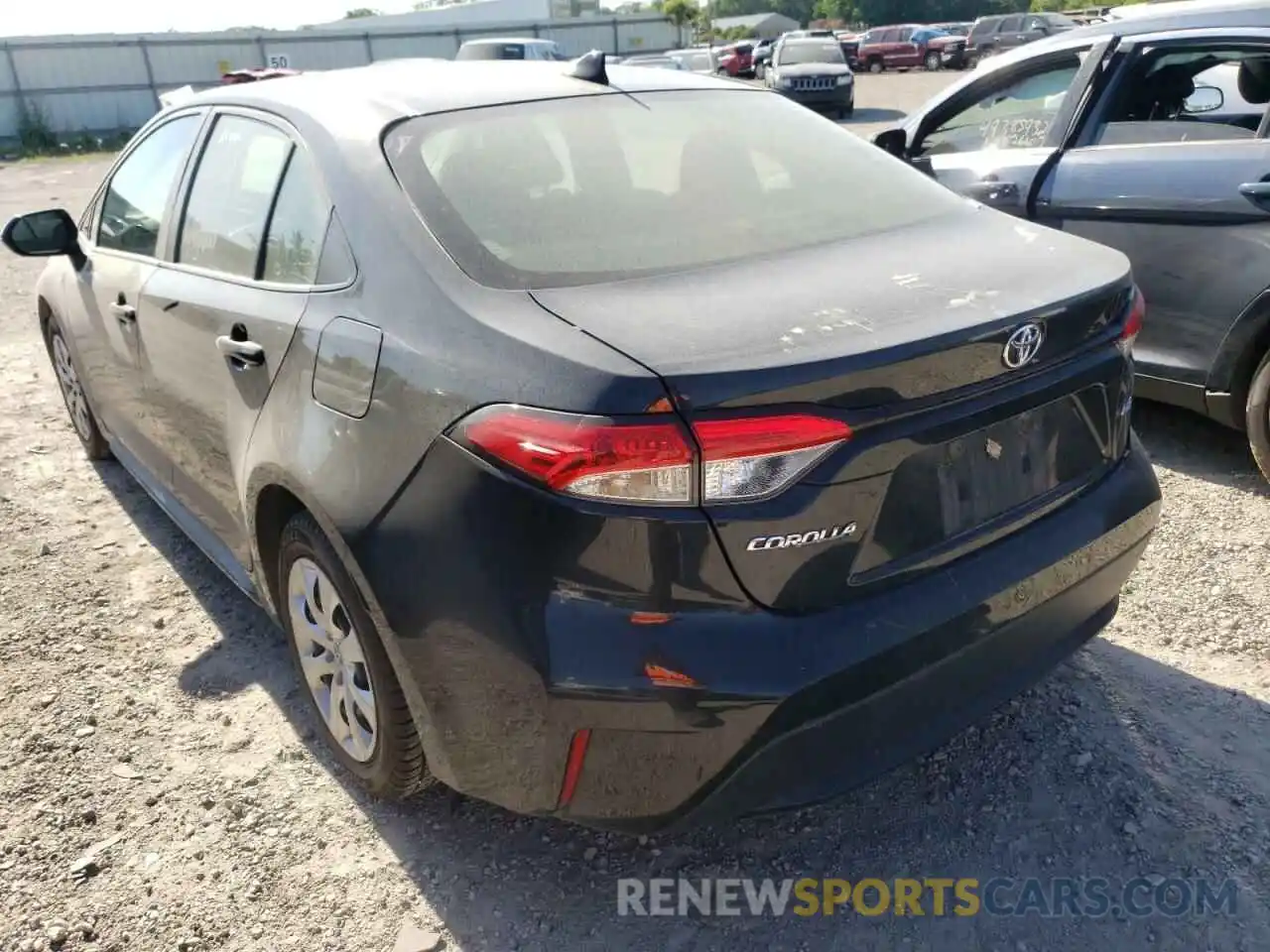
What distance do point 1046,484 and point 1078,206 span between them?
2.53 m

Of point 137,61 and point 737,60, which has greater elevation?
point 137,61

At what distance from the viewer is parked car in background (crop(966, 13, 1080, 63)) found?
1188 inches

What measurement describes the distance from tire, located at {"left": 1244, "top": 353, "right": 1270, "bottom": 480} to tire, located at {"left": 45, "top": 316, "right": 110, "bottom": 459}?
14.9 ft

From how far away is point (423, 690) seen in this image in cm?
213

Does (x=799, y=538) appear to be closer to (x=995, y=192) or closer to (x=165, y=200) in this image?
(x=165, y=200)

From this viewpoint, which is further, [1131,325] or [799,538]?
[1131,325]

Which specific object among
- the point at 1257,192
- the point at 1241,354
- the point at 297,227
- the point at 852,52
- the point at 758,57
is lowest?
the point at 852,52

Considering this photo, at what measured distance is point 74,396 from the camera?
15.8 ft

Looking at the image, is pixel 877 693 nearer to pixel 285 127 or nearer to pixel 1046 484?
pixel 1046 484

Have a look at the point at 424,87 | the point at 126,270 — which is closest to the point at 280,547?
the point at 424,87

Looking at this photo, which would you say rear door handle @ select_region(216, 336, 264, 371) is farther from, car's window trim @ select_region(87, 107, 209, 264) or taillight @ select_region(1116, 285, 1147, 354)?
taillight @ select_region(1116, 285, 1147, 354)

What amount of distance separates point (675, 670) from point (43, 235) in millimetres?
3308

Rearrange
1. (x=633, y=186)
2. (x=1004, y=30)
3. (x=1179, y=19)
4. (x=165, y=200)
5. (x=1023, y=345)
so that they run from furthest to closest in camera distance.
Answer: (x=1004, y=30)
(x=1179, y=19)
(x=165, y=200)
(x=633, y=186)
(x=1023, y=345)

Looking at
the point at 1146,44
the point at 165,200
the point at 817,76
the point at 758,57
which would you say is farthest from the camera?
the point at 758,57
